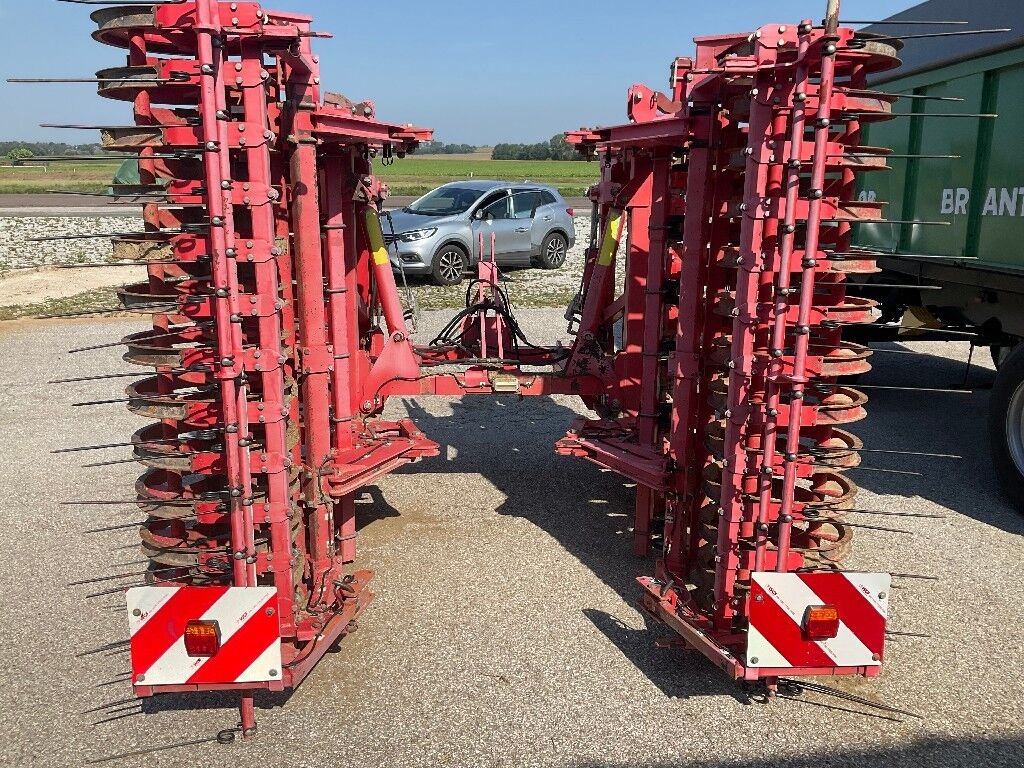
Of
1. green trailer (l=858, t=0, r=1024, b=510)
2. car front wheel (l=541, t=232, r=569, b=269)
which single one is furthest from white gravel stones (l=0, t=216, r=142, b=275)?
green trailer (l=858, t=0, r=1024, b=510)

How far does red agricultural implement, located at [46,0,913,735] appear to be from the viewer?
308 centimetres

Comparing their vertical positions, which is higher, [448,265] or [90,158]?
[90,158]

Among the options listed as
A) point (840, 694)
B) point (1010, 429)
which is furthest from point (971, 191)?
point (840, 694)

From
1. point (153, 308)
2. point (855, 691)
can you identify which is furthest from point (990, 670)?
point (153, 308)

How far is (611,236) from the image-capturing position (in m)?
5.26

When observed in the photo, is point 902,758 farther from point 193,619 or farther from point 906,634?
point 193,619

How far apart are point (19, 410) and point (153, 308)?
18.5ft

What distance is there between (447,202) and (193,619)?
501 inches

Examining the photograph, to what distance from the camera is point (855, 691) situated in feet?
11.8

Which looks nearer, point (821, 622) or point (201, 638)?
point (201, 638)

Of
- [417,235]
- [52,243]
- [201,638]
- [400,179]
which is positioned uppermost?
[400,179]

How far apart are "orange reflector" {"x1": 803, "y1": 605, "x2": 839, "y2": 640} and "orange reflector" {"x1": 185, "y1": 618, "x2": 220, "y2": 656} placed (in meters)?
2.25

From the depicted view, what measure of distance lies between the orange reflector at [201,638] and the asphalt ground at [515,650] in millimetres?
417

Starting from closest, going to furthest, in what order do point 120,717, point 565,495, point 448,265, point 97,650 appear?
point 120,717, point 97,650, point 565,495, point 448,265
